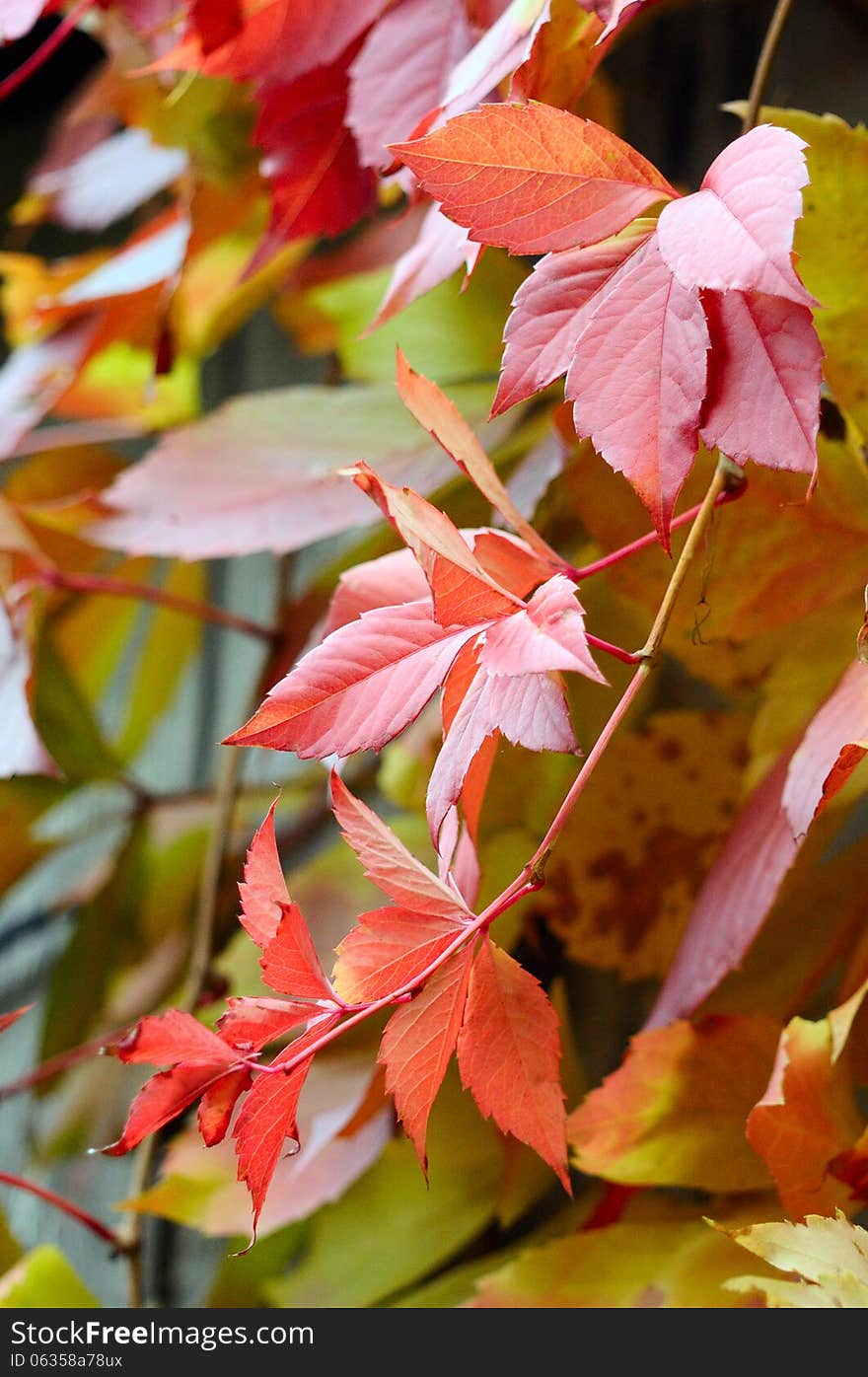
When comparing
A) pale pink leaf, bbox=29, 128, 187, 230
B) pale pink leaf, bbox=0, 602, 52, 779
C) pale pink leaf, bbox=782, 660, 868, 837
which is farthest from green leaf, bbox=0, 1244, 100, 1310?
pale pink leaf, bbox=29, 128, 187, 230

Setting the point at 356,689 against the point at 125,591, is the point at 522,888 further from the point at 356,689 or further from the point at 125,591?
the point at 125,591

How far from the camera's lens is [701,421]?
0.55 feet

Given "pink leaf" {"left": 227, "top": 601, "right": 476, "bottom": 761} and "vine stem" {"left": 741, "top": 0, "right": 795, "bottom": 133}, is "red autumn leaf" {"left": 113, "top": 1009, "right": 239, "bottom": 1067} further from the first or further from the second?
"vine stem" {"left": 741, "top": 0, "right": 795, "bottom": 133}

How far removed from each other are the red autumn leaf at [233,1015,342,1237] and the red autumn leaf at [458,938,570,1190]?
3cm

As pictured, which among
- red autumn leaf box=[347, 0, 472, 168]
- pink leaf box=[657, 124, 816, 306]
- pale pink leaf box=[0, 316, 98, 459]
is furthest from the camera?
pale pink leaf box=[0, 316, 98, 459]

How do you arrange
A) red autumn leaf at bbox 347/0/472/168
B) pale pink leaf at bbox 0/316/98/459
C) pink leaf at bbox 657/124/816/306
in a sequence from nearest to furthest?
pink leaf at bbox 657/124/816/306
red autumn leaf at bbox 347/0/472/168
pale pink leaf at bbox 0/316/98/459

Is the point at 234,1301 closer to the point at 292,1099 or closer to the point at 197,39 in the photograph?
the point at 292,1099

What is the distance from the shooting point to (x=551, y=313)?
18 cm

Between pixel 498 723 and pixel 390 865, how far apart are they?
0.03 m

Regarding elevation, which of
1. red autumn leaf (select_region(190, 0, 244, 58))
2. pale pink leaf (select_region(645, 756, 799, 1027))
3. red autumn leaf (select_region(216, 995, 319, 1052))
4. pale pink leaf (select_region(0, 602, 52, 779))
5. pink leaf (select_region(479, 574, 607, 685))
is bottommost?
pale pink leaf (select_region(645, 756, 799, 1027))

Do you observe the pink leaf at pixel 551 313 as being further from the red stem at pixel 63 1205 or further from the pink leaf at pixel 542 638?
the red stem at pixel 63 1205

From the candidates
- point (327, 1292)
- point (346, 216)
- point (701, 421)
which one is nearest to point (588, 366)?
point (701, 421)

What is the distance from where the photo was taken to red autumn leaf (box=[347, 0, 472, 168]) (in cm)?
27
